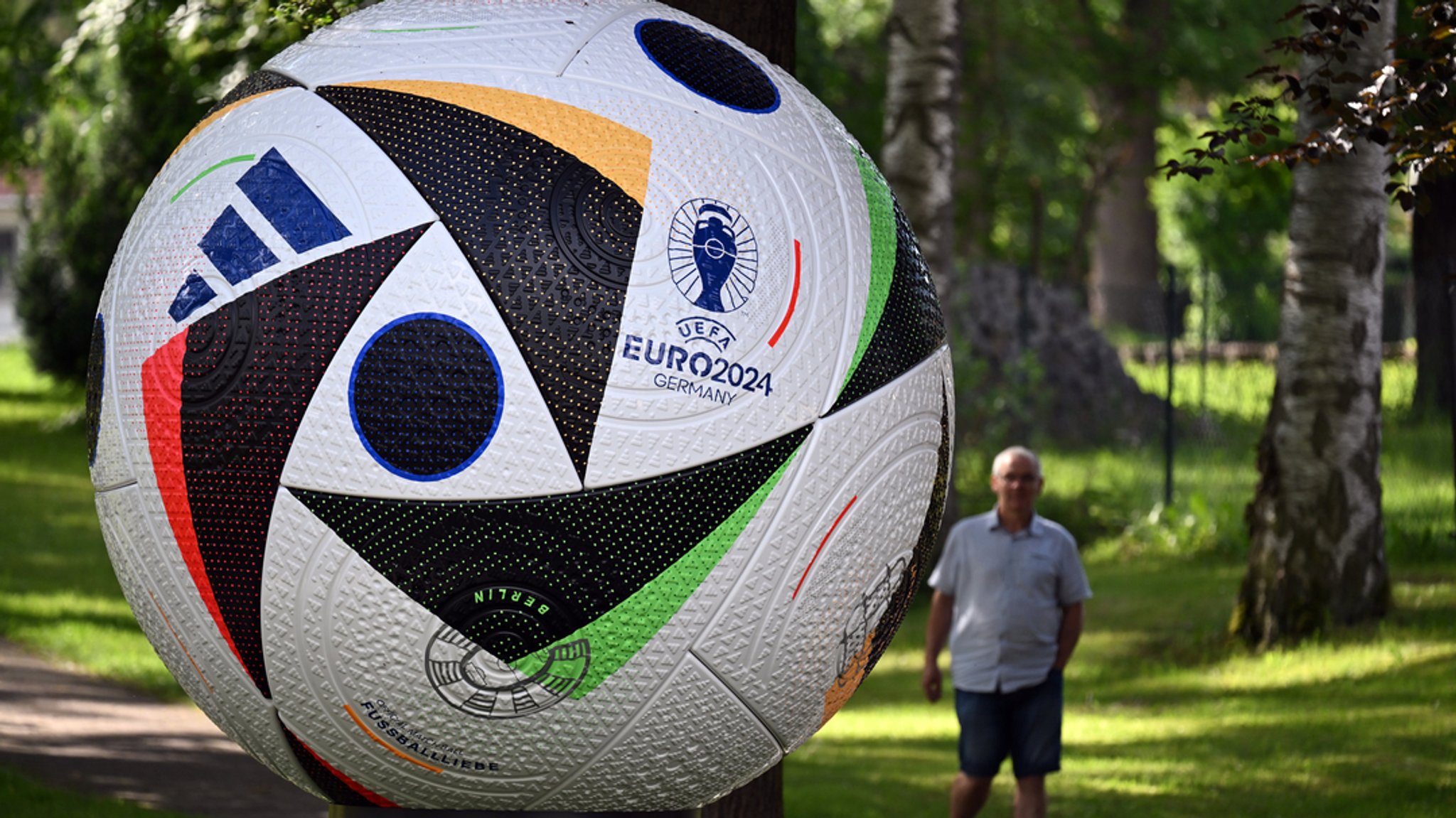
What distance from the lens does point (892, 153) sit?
1187 centimetres

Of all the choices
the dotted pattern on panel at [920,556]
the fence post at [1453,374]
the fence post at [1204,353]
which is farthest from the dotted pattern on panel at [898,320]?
the fence post at [1204,353]

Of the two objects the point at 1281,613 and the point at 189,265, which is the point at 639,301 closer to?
the point at 189,265

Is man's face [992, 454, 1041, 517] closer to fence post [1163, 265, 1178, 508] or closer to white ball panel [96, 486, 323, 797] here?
white ball panel [96, 486, 323, 797]

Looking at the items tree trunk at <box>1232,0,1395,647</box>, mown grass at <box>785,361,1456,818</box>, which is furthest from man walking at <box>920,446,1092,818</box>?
tree trunk at <box>1232,0,1395,647</box>

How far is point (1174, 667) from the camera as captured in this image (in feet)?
34.0

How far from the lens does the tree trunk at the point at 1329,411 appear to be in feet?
31.0

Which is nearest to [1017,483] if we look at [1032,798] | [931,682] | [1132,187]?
[931,682]

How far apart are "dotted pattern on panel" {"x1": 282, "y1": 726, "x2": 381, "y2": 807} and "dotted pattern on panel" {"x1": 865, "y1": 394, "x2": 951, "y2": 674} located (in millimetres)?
1004

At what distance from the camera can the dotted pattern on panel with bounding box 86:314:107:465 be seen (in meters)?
2.92

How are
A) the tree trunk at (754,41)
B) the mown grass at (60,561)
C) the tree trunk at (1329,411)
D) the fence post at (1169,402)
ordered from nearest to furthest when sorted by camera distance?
the tree trunk at (754,41) < the tree trunk at (1329,411) < the mown grass at (60,561) < the fence post at (1169,402)

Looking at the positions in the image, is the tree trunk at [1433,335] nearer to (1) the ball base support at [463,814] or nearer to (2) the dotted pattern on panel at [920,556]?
(2) the dotted pattern on panel at [920,556]

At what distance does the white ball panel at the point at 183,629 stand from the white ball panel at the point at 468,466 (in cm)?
37

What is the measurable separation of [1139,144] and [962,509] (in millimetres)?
14146

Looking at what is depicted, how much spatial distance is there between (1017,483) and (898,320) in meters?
3.80
